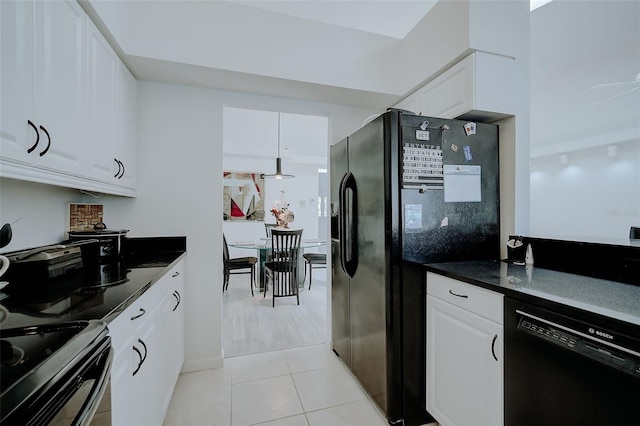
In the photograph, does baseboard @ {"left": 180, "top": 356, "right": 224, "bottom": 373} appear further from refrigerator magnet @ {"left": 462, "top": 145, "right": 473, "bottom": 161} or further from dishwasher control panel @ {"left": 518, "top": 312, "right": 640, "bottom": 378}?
refrigerator magnet @ {"left": 462, "top": 145, "right": 473, "bottom": 161}

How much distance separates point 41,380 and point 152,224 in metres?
1.86

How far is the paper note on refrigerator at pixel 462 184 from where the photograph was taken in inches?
67.6

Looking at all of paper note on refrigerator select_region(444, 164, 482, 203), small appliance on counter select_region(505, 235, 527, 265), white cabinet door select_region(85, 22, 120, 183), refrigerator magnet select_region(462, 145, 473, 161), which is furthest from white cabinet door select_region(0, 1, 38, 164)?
small appliance on counter select_region(505, 235, 527, 265)

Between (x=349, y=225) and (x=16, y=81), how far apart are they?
5.82ft

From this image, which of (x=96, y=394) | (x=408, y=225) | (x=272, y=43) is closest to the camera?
(x=96, y=394)

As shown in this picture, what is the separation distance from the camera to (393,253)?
1608 mm

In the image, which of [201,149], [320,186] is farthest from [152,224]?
[320,186]

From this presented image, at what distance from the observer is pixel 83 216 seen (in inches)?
71.6

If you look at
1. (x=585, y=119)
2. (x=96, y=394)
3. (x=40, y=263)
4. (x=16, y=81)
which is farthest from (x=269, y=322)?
(x=585, y=119)

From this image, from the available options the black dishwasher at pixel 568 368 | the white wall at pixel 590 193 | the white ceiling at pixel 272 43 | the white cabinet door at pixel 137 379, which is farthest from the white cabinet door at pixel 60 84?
the white wall at pixel 590 193

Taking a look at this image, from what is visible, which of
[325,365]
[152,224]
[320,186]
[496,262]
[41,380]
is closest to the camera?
[41,380]

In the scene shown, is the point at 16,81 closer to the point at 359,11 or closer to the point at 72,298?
the point at 72,298

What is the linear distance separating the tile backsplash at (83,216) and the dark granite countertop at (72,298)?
1.76 ft

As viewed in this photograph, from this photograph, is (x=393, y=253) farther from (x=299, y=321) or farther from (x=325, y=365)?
(x=299, y=321)
